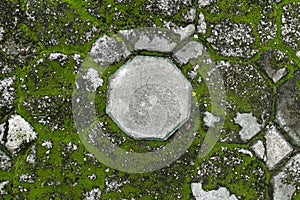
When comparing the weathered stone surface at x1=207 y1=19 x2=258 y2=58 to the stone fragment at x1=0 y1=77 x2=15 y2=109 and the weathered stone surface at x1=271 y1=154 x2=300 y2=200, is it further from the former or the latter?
the stone fragment at x1=0 y1=77 x2=15 y2=109

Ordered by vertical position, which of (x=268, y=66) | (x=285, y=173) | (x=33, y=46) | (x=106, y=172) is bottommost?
(x=285, y=173)

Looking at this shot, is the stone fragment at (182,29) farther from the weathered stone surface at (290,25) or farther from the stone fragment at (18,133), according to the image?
the stone fragment at (18,133)

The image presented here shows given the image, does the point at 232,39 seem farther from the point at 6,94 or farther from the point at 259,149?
the point at 6,94

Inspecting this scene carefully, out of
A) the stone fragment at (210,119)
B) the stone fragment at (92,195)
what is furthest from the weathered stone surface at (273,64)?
the stone fragment at (92,195)

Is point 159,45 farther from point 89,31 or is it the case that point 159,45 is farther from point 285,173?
point 285,173

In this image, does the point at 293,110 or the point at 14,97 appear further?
the point at 293,110

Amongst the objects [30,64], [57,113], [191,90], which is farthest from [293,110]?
[30,64]

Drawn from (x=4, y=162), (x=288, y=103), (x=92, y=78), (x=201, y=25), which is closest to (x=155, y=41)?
(x=201, y=25)
